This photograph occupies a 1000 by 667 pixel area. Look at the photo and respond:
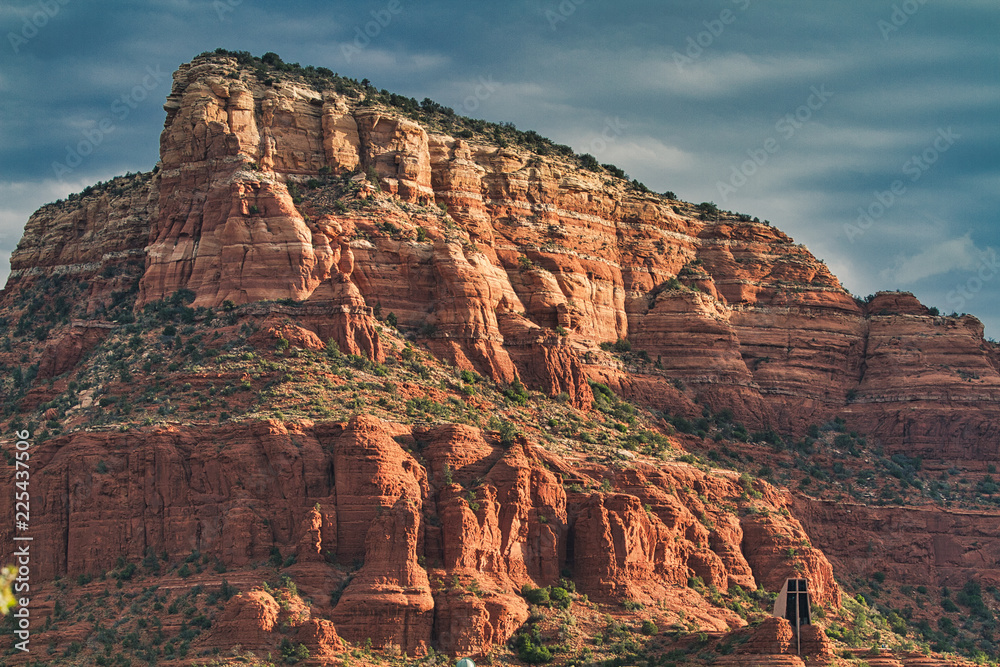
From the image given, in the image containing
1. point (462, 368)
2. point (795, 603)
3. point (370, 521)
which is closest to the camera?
point (795, 603)

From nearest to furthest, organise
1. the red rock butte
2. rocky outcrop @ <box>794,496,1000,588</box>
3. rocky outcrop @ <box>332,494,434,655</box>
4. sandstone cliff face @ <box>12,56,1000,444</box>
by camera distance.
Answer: rocky outcrop @ <box>332,494,434,655</box> < the red rock butte < sandstone cliff face @ <box>12,56,1000,444</box> < rocky outcrop @ <box>794,496,1000,588</box>

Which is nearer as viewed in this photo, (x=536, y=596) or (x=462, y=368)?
(x=536, y=596)

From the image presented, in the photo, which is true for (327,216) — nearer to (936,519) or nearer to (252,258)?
(252,258)

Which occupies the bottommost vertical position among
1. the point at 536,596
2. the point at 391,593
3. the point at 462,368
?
the point at 536,596

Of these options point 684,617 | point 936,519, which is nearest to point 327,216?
point 684,617

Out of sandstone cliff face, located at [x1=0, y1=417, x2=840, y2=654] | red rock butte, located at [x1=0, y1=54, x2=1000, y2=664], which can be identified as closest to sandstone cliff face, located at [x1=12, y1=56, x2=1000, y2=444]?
red rock butte, located at [x1=0, y1=54, x2=1000, y2=664]

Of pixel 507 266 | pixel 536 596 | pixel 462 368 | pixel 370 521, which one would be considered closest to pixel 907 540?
pixel 507 266

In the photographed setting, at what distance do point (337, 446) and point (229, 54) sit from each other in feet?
120

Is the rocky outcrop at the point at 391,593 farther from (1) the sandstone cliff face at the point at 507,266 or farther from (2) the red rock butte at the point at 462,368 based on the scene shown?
(1) the sandstone cliff face at the point at 507,266

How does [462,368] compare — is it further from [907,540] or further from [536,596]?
[907,540]

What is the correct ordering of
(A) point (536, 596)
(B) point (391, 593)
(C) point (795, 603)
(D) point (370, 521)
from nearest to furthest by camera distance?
(B) point (391, 593) < (C) point (795, 603) < (D) point (370, 521) < (A) point (536, 596)

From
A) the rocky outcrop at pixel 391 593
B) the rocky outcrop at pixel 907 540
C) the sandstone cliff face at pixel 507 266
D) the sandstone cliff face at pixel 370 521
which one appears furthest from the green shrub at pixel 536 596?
the rocky outcrop at pixel 907 540

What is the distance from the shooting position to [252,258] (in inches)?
3784

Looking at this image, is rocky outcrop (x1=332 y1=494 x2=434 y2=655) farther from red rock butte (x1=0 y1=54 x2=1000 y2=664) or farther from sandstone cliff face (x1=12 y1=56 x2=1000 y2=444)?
sandstone cliff face (x1=12 y1=56 x2=1000 y2=444)
